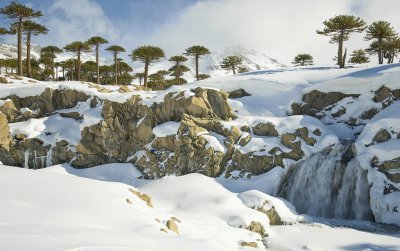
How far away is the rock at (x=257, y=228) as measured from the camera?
35.4ft

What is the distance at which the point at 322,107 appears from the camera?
18.1 metres

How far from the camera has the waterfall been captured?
13.4m

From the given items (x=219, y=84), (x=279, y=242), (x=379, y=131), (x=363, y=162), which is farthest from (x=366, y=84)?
(x=279, y=242)

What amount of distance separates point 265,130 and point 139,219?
33.5ft

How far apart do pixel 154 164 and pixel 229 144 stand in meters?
4.27

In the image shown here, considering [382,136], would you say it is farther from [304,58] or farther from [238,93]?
[304,58]

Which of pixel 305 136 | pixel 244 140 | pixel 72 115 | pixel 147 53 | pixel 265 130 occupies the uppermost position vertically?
pixel 147 53

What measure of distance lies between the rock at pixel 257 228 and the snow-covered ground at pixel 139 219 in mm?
190

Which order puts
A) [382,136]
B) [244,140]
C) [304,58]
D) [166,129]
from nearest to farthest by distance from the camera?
[382,136] < [244,140] < [166,129] < [304,58]

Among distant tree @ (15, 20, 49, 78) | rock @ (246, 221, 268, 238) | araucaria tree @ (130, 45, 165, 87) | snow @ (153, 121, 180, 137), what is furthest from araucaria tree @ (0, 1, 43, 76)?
rock @ (246, 221, 268, 238)

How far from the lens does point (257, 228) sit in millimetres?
10867

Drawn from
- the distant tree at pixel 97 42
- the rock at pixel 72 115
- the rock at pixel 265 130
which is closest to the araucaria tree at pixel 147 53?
the distant tree at pixel 97 42

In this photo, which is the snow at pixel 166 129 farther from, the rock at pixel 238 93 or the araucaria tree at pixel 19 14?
the araucaria tree at pixel 19 14

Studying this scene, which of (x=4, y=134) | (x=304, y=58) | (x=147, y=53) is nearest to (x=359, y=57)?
(x=304, y=58)
